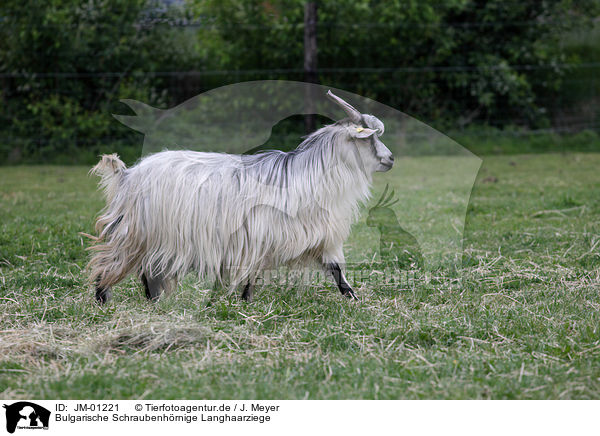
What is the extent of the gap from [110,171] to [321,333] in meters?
1.75

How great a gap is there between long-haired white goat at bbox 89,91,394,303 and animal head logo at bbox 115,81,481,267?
8 centimetres

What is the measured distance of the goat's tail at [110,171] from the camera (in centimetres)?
413

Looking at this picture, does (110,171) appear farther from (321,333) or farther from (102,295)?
(321,333)

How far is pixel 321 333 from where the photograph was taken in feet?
11.6

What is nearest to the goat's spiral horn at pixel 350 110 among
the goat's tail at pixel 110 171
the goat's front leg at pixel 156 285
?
the goat's tail at pixel 110 171

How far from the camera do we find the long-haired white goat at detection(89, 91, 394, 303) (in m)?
4.04

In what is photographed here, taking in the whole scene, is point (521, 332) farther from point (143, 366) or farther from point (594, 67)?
point (594, 67)
